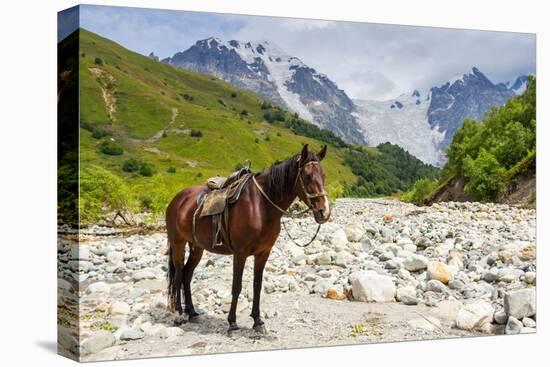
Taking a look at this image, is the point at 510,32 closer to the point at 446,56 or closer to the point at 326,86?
the point at 446,56

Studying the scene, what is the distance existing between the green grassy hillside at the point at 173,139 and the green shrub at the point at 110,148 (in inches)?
0.6

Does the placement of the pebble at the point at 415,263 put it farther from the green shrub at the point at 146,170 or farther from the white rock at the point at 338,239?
the green shrub at the point at 146,170

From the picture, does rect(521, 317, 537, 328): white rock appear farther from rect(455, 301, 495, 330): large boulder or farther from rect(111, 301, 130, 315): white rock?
rect(111, 301, 130, 315): white rock

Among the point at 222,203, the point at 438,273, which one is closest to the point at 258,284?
the point at 222,203

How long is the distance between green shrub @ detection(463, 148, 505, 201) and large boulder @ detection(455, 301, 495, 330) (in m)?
2.39

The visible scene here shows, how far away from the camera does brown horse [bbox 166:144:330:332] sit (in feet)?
22.8

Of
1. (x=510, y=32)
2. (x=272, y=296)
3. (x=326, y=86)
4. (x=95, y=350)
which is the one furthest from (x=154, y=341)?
(x=510, y=32)

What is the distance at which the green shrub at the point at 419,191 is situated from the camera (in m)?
11.4

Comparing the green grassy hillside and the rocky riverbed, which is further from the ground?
the green grassy hillside

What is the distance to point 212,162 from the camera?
10.8m

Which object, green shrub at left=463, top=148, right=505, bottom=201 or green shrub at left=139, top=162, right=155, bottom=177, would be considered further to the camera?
green shrub at left=463, top=148, right=505, bottom=201

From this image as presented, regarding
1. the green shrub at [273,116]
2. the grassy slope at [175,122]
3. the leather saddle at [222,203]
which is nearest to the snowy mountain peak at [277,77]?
the green shrub at [273,116]

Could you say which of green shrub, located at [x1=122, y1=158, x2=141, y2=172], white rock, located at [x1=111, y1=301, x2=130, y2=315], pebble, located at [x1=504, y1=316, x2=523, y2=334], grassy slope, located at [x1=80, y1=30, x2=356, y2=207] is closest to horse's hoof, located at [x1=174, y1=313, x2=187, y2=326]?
white rock, located at [x1=111, y1=301, x2=130, y2=315]

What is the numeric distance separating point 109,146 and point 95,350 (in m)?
2.70
